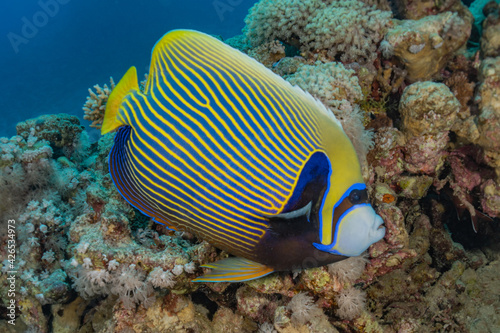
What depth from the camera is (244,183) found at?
1.45 metres

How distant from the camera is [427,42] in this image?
11.6 feet

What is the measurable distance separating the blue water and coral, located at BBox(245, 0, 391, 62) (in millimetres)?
31059

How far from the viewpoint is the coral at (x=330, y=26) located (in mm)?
3891

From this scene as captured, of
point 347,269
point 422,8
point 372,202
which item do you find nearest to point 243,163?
point 347,269

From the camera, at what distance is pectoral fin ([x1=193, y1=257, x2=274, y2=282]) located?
63.0 inches

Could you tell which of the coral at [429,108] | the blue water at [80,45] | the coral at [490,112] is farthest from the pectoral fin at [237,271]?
the blue water at [80,45]

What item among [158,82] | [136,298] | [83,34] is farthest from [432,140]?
[83,34]

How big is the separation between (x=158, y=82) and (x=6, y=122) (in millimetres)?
39740

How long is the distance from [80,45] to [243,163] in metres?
62.9

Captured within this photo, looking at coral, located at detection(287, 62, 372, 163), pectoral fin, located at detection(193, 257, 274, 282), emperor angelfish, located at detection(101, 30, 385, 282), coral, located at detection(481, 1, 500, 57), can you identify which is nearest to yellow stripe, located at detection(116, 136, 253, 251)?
emperor angelfish, located at detection(101, 30, 385, 282)

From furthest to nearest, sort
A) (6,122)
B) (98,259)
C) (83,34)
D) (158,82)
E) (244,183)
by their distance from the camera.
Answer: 1. (83,34)
2. (6,122)
3. (98,259)
4. (158,82)
5. (244,183)

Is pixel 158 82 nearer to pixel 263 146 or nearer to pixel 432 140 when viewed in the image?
pixel 263 146

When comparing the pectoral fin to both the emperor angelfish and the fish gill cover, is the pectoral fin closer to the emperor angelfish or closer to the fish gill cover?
the emperor angelfish

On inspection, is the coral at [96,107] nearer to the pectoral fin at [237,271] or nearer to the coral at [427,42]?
the pectoral fin at [237,271]
